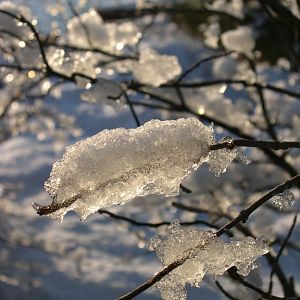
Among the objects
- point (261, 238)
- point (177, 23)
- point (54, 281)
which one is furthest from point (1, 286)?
point (177, 23)

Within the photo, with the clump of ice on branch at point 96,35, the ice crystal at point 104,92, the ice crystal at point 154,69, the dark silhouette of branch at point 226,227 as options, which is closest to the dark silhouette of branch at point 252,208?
the dark silhouette of branch at point 226,227

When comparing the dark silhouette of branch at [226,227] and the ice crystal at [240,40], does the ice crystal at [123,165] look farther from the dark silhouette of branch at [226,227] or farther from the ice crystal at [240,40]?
the ice crystal at [240,40]

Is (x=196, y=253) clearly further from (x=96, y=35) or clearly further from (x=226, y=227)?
(x=96, y=35)

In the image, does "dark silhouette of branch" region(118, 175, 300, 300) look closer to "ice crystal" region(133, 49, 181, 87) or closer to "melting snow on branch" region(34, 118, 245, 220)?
"melting snow on branch" region(34, 118, 245, 220)

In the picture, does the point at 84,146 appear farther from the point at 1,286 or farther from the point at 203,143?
the point at 1,286

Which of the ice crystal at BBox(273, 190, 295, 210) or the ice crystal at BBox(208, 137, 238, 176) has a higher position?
the ice crystal at BBox(208, 137, 238, 176)

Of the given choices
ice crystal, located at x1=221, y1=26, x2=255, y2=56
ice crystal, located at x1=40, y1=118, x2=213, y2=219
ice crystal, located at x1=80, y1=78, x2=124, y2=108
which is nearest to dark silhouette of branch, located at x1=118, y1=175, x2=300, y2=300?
ice crystal, located at x1=40, y1=118, x2=213, y2=219
